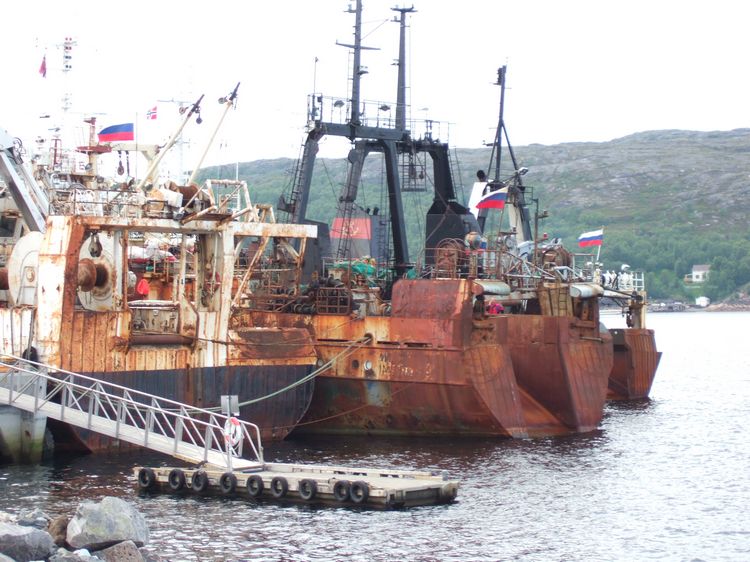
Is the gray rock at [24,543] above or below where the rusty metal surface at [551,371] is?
below

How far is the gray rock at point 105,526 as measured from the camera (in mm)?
21438

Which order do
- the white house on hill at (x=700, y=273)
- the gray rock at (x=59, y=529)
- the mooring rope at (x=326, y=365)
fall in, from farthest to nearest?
the white house on hill at (x=700, y=273) → the mooring rope at (x=326, y=365) → the gray rock at (x=59, y=529)

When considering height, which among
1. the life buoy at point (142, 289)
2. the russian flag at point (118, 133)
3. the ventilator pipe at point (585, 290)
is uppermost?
the russian flag at point (118, 133)

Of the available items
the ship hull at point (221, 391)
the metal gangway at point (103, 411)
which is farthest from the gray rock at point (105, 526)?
the ship hull at point (221, 391)

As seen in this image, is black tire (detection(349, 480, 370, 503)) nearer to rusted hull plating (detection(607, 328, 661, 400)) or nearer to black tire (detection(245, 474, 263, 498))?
black tire (detection(245, 474, 263, 498))

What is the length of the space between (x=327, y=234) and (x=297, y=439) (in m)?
Answer: 8.52

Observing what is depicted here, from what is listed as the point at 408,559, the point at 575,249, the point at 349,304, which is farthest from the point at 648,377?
the point at 575,249

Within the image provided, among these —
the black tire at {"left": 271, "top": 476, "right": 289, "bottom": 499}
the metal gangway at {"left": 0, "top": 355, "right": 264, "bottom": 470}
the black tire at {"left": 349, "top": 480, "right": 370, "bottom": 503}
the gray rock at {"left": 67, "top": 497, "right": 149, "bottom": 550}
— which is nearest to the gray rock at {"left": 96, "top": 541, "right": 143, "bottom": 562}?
the gray rock at {"left": 67, "top": 497, "right": 149, "bottom": 550}

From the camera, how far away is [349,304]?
122ft

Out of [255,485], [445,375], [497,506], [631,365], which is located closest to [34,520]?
[255,485]

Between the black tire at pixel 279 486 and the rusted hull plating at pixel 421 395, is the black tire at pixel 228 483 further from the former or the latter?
the rusted hull plating at pixel 421 395

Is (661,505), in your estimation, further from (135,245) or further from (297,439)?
(135,245)

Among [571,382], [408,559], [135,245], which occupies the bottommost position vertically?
[408,559]

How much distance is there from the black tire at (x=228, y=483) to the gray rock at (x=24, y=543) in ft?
22.9
